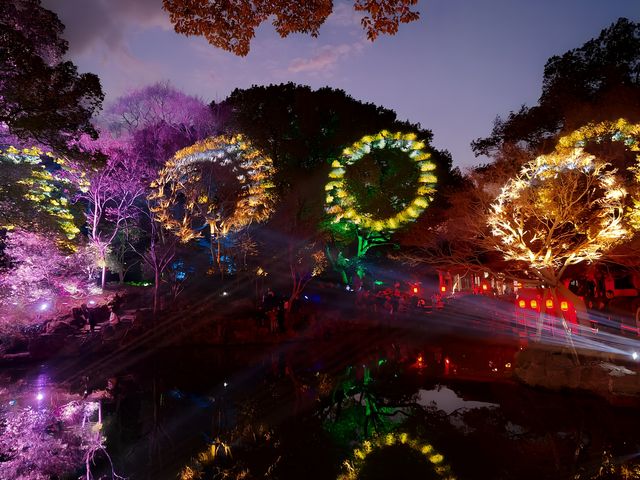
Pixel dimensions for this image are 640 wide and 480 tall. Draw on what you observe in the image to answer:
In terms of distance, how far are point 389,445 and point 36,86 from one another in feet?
34.4

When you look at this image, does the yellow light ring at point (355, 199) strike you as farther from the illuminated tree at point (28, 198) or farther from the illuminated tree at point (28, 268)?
the illuminated tree at point (28, 268)

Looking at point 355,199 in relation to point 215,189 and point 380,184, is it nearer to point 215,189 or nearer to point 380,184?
point 380,184

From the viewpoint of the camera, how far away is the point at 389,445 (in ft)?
23.0

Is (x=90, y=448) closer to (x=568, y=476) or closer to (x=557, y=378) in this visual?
(x=568, y=476)

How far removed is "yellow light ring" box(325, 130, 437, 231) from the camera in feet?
79.5

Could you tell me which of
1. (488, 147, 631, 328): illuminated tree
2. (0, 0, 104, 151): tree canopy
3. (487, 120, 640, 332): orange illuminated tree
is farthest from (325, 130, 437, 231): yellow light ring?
(0, 0, 104, 151): tree canopy

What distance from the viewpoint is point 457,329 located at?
20.8m

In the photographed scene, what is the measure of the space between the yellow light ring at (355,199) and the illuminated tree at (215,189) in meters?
3.78

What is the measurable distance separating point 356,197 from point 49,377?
55.6ft

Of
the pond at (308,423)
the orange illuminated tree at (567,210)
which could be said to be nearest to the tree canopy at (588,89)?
the orange illuminated tree at (567,210)

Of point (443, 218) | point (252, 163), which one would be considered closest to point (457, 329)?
point (443, 218)

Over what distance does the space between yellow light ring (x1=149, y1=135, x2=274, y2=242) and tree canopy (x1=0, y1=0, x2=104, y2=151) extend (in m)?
10.8

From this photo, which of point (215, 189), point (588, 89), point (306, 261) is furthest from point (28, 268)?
point (588, 89)

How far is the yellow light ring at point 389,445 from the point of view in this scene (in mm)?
5980
